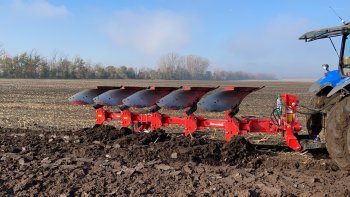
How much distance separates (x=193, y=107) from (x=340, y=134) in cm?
263

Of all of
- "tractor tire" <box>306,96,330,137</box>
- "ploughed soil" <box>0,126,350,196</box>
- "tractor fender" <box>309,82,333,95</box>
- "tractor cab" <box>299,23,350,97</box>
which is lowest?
"ploughed soil" <box>0,126,350,196</box>

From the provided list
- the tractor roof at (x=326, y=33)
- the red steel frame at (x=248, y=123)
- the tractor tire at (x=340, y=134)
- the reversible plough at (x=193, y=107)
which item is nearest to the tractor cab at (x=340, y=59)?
the tractor roof at (x=326, y=33)

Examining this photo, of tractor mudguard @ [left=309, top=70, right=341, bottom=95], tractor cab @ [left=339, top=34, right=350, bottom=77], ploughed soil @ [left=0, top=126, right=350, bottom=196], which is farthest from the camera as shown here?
tractor mudguard @ [left=309, top=70, right=341, bottom=95]

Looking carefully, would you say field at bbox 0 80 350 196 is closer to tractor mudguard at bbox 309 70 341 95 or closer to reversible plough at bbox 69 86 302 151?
reversible plough at bbox 69 86 302 151

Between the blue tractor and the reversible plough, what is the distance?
1.57 feet

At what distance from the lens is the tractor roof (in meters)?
6.07

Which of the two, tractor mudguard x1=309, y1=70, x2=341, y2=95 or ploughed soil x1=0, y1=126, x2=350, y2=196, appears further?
tractor mudguard x1=309, y1=70, x2=341, y2=95

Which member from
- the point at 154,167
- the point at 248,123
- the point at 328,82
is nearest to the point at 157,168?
the point at 154,167

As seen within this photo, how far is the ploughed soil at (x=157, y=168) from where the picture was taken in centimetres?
459

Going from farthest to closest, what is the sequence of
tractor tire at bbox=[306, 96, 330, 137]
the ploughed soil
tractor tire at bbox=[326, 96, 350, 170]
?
tractor tire at bbox=[306, 96, 330, 137]
tractor tire at bbox=[326, 96, 350, 170]
the ploughed soil

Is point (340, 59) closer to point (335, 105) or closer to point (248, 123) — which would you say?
point (335, 105)

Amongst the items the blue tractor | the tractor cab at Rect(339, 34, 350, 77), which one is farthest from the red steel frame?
the tractor cab at Rect(339, 34, 350, 77)

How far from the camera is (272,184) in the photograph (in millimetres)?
4824

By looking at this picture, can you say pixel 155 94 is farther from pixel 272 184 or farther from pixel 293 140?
pixel 272 184
